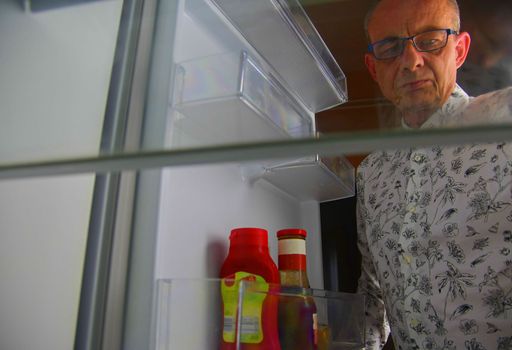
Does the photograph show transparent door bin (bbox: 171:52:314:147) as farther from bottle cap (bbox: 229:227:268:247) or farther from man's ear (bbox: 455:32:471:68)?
man's ear (bbox: 455:32:471:68)

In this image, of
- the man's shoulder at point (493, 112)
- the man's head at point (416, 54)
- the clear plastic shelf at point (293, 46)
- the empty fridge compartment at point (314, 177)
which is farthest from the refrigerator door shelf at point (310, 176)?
the man's shoulder at point (493, 112)

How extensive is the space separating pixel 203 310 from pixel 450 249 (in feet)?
1.58

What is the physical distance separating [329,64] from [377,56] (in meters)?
0.20

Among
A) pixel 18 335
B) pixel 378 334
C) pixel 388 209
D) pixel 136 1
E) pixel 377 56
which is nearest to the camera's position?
pixel 18 335

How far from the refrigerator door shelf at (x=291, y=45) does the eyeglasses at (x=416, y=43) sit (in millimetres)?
111

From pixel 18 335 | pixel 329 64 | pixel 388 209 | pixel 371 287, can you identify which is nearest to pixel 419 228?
pixel 388 209

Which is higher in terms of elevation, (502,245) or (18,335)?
(502,245)

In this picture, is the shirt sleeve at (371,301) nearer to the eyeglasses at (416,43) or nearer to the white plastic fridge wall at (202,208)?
the white plastic fridge wall at (202,208)

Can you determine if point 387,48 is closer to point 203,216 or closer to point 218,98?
point 218,98

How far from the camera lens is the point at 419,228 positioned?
0.89 meters

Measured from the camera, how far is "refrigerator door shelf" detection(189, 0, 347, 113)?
849mm

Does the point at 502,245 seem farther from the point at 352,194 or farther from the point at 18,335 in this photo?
the point at 18,335

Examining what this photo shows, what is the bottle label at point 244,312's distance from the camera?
0.67 metres

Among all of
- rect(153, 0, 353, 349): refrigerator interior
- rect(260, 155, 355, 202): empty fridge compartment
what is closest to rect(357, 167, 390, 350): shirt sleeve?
rect(260, 155, 355, 202): empty fridge compartment
